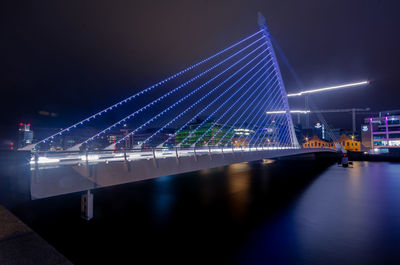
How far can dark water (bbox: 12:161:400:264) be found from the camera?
8719mm

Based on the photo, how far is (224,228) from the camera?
11.8m

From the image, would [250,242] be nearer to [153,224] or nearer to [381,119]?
[153,224]

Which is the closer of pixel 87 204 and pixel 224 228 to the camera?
pixel 87 204

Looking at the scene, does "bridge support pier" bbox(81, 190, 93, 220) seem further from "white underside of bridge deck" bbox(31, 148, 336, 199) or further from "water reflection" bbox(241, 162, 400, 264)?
"water reflection" bbox(241, 162, 400, 264)

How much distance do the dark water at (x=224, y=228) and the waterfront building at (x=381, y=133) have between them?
219 ft

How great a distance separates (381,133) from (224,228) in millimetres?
85921

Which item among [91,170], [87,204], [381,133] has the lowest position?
[87,204]

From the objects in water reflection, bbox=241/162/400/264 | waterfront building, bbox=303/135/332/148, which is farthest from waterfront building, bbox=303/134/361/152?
water reflection, bbox=241/162/400/264

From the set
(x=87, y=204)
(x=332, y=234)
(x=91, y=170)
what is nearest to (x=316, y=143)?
(x=332, y=234)

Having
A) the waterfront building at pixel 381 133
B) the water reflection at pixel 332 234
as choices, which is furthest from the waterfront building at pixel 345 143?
the water reflection at pixel 332 234

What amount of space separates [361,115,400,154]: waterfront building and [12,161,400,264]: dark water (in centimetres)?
6684

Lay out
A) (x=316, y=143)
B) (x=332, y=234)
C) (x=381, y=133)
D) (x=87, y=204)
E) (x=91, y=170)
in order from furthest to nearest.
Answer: (x=316, y=143), (x=381, y=133), (x=332, y=234), (x=87, y=204), (x=91, y=170)

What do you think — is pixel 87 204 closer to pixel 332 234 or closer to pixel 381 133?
pixel 332 234

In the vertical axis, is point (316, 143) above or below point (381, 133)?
below
